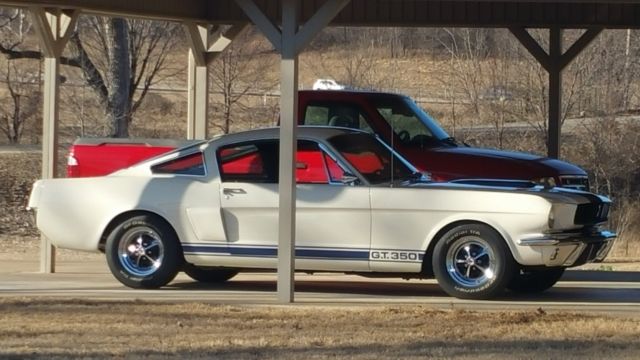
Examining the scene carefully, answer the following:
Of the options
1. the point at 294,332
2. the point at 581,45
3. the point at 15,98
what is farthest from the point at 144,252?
the point at 15,98

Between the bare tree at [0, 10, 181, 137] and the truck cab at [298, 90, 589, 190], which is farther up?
the bare tree at [0, 10, 181, 137]

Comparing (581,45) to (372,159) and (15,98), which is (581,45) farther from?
(15,98)

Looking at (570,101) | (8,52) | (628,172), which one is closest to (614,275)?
(628,172)

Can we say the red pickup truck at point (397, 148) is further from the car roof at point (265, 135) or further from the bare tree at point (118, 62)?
the bare tree at point (118, 62)

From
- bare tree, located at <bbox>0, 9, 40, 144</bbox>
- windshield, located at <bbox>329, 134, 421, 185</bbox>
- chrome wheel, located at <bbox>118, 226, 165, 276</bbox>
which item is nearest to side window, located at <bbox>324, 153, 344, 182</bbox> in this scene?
windshield, located at <bbox>329, 134, 421, 185</bbox>

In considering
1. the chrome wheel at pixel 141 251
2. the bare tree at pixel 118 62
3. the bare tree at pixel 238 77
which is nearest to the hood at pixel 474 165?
the chrome wheel at pixel 141 251

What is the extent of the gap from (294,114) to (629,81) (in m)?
18.9

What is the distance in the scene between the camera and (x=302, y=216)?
1262cm

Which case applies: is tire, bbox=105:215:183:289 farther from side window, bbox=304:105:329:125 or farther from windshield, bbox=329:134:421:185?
side window, bbox=304:105:329:125

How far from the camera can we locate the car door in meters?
12.5

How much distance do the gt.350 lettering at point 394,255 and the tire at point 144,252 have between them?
201 cm

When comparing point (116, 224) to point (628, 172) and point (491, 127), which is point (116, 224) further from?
point (491, 127)

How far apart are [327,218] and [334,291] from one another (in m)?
1.45

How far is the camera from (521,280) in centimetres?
1351
